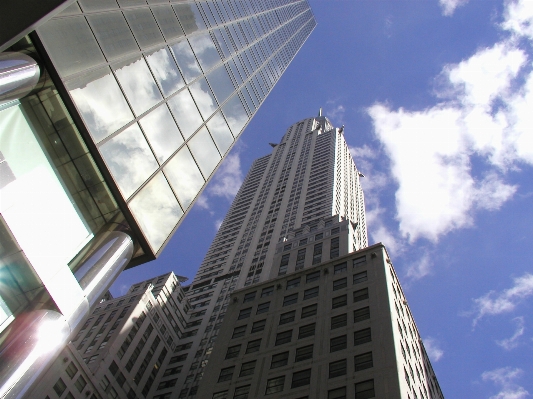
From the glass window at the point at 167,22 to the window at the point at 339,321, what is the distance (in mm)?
33174

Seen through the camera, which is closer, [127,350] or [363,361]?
[363,361]

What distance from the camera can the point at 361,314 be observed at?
148 ft

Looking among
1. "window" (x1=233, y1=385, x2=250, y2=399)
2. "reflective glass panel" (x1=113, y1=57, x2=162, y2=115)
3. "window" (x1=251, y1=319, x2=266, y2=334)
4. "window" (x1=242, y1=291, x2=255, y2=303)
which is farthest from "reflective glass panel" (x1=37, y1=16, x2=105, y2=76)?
"window" (x1=242, y1=291, x2=255, y2=303)

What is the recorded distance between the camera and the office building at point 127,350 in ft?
173

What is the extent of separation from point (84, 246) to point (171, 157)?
448 centimetres

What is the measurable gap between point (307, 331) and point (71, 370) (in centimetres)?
2756

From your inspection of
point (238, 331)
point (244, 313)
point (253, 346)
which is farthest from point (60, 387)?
point (253, 346)

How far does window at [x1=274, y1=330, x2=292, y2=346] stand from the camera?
46.0 meters

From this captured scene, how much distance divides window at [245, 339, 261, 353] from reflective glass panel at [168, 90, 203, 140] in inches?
1318

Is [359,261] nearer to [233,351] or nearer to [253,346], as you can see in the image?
[253,346]

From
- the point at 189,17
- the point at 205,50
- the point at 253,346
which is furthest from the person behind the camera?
the point at 253,346

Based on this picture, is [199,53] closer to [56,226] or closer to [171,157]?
[171,157]

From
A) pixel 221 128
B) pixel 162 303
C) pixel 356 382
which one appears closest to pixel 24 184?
pixel 221 128

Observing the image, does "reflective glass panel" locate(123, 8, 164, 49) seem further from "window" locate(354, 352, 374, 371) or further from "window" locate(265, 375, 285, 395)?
"window" locate(265, 375, 285, 395)
